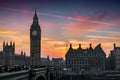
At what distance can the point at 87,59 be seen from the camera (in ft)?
650

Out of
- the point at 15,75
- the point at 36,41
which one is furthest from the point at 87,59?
the point at 15,75

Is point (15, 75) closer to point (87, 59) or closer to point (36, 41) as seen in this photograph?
point (36, 41)

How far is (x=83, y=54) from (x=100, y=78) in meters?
53.1

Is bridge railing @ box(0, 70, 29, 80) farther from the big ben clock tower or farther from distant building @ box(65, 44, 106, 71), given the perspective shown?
distant building @ box(65, 44, 106, 71)

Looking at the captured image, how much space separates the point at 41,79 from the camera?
7100 centimetres

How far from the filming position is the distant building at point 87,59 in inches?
7712

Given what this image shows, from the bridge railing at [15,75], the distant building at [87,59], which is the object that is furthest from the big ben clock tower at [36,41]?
the bridge railing at [15,75]

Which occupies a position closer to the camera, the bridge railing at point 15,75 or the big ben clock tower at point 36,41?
the bridge railing at point 15,75

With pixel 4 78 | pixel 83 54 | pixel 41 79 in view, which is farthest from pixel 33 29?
pixel 4 78

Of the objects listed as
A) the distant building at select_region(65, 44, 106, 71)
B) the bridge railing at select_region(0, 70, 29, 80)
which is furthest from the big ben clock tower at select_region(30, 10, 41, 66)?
the bridge railing at select_region(0, 70, 29, 80)

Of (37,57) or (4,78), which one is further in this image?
(37,57)

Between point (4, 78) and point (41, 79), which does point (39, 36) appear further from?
point (4, 78)

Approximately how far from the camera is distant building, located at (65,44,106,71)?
196 meters

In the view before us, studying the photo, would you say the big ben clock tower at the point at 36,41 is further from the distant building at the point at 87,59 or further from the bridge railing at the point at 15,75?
the bridge railing at the point at 15,75
